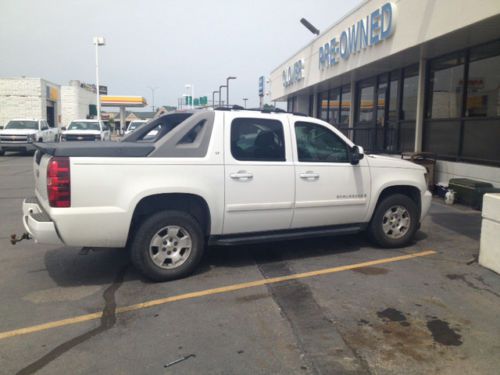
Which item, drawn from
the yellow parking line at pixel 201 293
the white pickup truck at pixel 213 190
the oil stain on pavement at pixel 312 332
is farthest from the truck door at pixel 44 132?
the oil stain on pavement at pixel 312 332

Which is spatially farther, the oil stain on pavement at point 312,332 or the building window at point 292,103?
the building window at point 292,103

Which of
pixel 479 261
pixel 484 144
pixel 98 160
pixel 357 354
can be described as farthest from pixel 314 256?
pixel 484 144

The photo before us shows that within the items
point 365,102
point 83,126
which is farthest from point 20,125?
point 365,102

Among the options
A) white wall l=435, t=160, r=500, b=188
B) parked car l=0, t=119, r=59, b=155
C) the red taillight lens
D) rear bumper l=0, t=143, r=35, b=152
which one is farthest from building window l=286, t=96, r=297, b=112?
the red taillight lens

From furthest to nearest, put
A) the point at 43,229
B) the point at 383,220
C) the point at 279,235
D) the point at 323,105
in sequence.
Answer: the point at 323,105 → the point at 383,220 → the point at 279,235 → the point at 43,229

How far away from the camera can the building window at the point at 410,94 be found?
13.0 m

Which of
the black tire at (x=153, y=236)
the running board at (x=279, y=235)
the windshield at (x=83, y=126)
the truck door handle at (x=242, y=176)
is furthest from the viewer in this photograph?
the windshield at (x=83, y=126)

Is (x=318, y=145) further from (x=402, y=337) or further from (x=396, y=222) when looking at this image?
(x=402, y=337)

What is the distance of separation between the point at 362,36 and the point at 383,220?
324 inches

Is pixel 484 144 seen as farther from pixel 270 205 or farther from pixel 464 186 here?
pixel 270 205

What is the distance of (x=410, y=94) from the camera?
523 inches

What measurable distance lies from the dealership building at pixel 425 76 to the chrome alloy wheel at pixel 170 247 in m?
6.27

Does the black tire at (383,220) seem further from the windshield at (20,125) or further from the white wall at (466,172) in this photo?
the windshield at (20,125)

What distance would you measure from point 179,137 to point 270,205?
1312 mm
